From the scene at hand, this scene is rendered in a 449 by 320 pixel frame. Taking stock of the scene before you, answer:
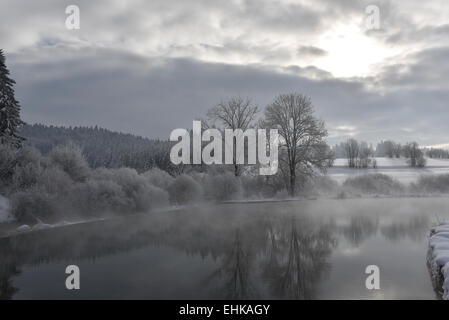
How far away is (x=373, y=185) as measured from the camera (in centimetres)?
3253

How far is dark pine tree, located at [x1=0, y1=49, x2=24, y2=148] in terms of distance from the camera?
23172 mm

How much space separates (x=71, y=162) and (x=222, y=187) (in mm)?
13263

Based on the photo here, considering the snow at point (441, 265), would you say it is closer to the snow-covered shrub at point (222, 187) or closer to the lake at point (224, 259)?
the lake at point (224, 259)

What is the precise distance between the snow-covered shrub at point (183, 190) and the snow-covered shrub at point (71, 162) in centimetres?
710

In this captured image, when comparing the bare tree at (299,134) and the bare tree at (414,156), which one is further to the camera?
the bare tree at (414,156)

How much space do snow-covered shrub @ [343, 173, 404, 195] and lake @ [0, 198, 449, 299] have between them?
1482 cm

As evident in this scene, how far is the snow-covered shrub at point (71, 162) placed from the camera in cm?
2097

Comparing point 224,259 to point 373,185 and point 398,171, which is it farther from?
point 398,171

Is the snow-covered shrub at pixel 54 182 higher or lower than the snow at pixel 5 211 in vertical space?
higher

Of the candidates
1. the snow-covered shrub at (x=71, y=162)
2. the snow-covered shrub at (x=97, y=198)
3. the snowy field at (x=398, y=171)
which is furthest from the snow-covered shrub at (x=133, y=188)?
the snowy field at (x=398, y=171)

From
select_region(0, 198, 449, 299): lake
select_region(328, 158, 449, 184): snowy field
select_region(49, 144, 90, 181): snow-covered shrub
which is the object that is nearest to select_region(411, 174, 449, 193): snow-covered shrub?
select_region(328, 158, 449, 184): snowy field

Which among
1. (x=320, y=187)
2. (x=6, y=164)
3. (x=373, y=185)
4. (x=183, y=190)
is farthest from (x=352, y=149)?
(x=6, y=164)

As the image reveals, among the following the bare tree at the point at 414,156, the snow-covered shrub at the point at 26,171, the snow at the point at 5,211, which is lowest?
the snow at the point at 5,211

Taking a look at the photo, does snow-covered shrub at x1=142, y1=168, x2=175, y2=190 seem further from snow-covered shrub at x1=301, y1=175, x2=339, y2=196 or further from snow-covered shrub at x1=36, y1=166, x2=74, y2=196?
snow-covered shrub at x1=301, y1=175, x2=339, y2=196
